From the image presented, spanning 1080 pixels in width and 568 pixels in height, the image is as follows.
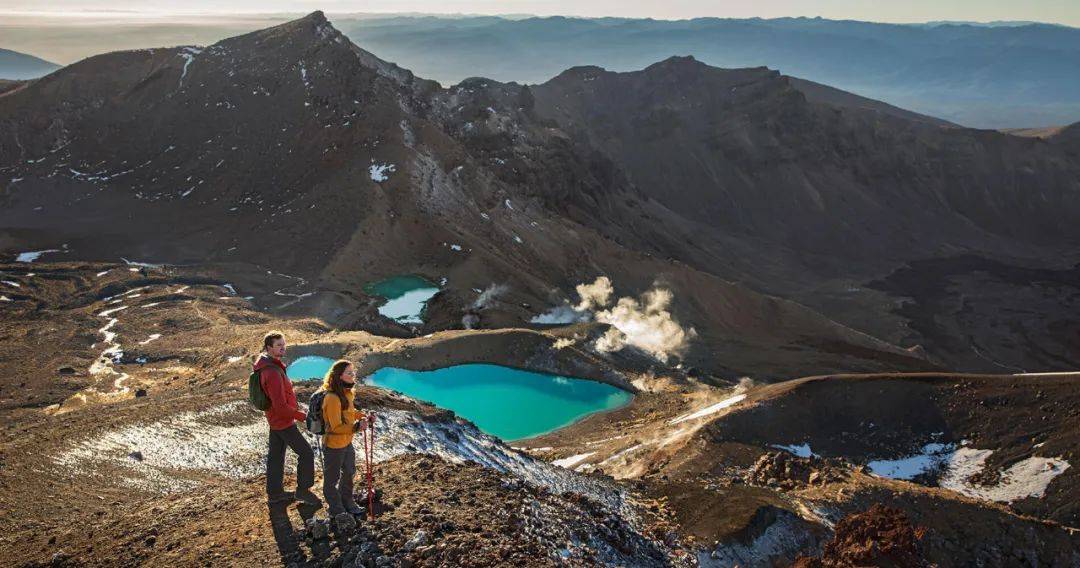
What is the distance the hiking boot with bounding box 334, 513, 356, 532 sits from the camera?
41.6 feet

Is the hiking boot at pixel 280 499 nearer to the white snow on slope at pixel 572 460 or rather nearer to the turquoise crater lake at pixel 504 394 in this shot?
the white snow on slope at pixel 572 460

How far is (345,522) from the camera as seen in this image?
12.7 metres

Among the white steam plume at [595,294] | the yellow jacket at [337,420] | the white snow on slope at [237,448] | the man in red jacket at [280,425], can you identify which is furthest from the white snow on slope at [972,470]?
the white steam plume at [595,294]

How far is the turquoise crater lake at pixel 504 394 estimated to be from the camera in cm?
4244

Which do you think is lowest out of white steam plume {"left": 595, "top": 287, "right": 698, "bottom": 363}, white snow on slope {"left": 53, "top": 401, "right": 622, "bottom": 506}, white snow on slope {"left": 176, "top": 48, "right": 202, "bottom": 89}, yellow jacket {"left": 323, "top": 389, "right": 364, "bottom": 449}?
white steam plume {"left": 595, "top": 287, "right": 698, "bottom": 363}

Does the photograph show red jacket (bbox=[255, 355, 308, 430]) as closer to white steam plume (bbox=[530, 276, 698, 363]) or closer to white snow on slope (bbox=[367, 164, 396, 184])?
white steam plume (bbox=[530, 276, 698, 363])

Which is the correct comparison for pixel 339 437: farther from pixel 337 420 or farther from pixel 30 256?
pixel 30 256

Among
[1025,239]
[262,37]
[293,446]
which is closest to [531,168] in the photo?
[262,37]

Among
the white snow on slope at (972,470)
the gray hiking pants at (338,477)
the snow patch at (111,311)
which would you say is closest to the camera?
the gray hiking pants at (338,477)

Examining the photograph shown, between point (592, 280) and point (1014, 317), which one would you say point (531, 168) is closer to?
point (592, 280)

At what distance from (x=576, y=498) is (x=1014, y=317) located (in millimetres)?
119107

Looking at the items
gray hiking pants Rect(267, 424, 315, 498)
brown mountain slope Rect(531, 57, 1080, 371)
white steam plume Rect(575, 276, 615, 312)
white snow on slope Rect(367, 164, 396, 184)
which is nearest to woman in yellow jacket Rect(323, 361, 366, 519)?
gray hiking pants Rect(267, 424, 315, 498)

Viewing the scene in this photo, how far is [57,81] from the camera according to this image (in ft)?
339

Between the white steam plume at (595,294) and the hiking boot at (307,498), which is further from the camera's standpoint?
the white steam plume at (595,294)
